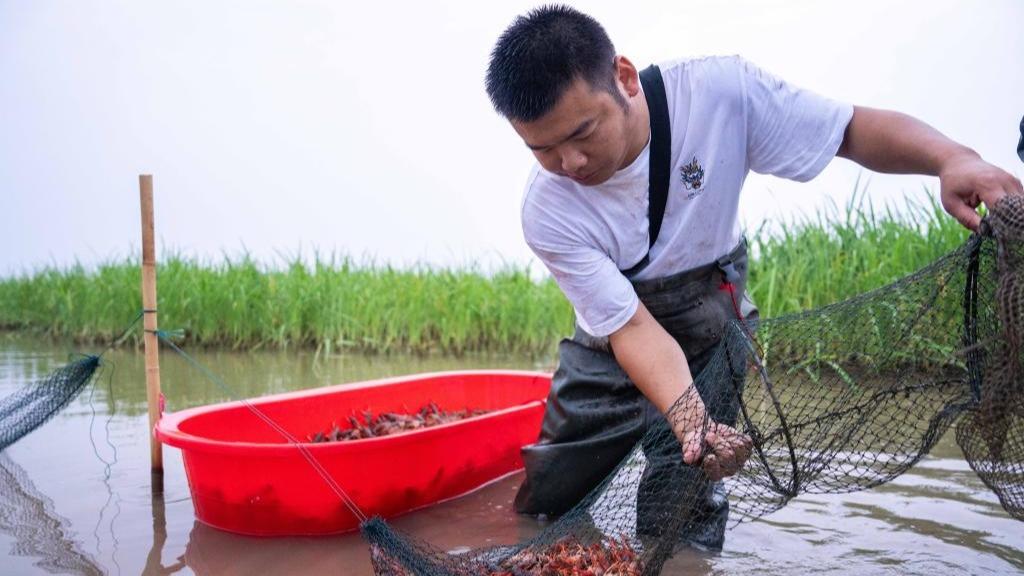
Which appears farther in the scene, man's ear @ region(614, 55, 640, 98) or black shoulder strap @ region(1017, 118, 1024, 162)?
man's ear @ region(614, 55, 640, 98)

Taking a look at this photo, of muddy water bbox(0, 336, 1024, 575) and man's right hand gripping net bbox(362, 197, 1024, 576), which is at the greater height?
man's right hand gripping net bbox(362, 197, 1024, 576)

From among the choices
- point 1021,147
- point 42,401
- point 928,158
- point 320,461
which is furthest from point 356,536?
point 1021,147

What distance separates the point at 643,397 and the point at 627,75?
1193 mm

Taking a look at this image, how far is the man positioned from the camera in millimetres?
2385

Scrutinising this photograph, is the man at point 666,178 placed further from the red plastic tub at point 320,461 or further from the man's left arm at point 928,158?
the red plastic tub at point 320,461

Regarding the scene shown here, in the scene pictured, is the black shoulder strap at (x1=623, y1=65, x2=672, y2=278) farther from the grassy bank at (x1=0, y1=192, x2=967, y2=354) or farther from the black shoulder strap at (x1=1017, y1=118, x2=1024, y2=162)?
the grassy bank at (x1=0, y1=192, x2=967, y2=354)

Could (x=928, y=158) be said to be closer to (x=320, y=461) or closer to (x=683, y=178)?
(x=683, y=178)

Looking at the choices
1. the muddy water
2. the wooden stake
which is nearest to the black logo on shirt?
the muddy water

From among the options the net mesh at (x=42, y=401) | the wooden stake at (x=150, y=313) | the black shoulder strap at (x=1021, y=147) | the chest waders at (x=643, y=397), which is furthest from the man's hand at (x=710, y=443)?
the net mesh at (x=42, y=401)

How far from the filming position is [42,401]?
171 inches

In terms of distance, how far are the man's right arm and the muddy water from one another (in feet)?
2.43

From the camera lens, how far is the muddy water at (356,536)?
307cm

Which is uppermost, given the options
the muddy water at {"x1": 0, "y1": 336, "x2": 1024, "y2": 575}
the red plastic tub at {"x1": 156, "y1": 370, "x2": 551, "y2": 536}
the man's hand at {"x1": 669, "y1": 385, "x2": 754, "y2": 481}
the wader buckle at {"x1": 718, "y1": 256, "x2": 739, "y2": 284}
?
the wader buckle at {"x1": 718, "y1": 256, "x2": 739, "y2": 284}

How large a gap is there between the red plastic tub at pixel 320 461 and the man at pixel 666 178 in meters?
0.77
